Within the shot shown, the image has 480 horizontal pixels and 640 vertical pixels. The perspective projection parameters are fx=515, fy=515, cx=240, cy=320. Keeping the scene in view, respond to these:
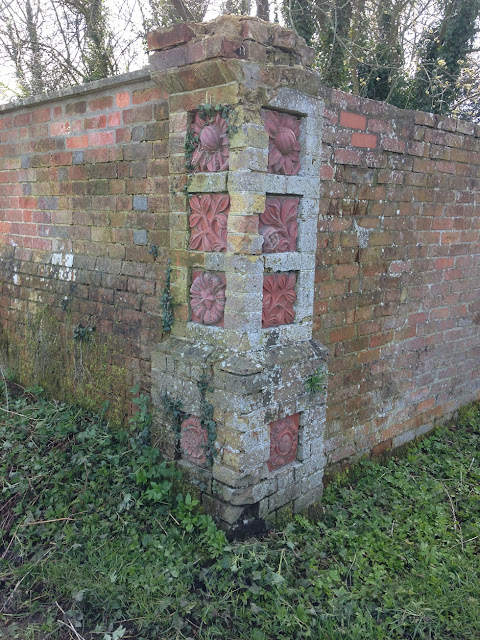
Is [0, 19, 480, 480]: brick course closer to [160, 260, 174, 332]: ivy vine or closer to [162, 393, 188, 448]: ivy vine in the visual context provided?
[160, 260, 174, 332]: ivy vine

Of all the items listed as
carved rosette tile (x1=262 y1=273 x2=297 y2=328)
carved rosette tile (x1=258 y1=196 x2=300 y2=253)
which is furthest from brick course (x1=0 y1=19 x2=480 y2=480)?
carved rosette tile (x1=262 y1=273 x2=297 y2=328)

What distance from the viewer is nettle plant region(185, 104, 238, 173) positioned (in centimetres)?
281

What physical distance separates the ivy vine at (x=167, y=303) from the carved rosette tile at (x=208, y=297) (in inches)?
7.3

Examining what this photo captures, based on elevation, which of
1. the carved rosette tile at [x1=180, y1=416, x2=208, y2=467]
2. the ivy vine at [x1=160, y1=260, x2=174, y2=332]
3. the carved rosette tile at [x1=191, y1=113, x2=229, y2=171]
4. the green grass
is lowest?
the green grass

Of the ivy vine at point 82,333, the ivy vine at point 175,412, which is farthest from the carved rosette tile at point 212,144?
the ivy vine at point 82,333

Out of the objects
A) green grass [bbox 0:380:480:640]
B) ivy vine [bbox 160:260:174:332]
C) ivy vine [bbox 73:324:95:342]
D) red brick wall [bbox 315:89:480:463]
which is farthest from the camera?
ivy vine [bbox 73:324:95:342]

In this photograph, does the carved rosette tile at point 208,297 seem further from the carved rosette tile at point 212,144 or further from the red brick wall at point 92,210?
the carved rosette tile at point 212,144

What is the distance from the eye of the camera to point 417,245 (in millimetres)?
4367

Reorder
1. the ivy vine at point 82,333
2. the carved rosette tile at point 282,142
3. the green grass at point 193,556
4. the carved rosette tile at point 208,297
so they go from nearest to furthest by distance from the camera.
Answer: the green grass at point 193,556 → the carved rosette tile at point 282,142 → the carved rosette tile at point 208,297 → the ivy vine at point 82,333

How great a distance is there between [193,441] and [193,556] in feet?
2.13

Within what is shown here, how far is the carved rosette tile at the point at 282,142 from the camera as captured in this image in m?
2.90

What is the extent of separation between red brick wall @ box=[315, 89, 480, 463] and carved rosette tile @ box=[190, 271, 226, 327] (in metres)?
0.80

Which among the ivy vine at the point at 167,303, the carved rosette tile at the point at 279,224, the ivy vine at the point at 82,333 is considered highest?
the carved rosette tile at the point at 279,224

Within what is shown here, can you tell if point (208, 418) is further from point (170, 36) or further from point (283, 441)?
point (170, 36)
